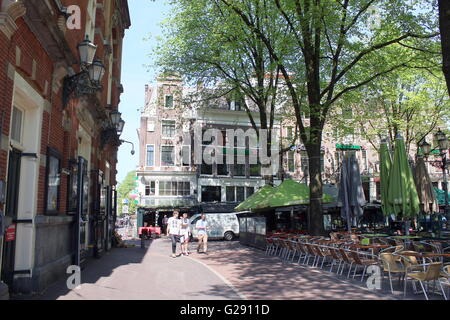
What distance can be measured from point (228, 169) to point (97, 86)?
102 feet

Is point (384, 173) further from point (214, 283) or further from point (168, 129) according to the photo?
point (168, 129)

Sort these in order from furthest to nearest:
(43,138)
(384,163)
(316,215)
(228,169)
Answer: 1. (228,169)
2. (316,215)
3. (384,163)
4. (43,138)

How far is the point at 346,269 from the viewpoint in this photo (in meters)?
10.8

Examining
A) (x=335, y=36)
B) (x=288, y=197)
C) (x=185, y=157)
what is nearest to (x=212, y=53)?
(x=335, y=36)

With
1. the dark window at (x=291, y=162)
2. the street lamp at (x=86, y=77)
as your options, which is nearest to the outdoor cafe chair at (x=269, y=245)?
the street lamp at (x=86, y=77)

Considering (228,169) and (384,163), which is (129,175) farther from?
(384,163)

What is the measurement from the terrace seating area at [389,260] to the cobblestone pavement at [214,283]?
345mm

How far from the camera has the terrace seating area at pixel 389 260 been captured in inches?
284

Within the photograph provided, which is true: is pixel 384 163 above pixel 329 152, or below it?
below

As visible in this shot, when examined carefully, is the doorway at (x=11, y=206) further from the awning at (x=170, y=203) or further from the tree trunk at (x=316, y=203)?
the awning at (x=170, y=203)

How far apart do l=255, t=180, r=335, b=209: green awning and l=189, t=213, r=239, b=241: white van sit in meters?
10.4

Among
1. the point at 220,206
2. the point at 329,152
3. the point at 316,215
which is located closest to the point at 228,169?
the point at 220,206

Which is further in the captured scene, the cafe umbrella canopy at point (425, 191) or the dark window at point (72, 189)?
the cafe umbrella canopy at point (425, 191)

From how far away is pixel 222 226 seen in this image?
26.6 m
